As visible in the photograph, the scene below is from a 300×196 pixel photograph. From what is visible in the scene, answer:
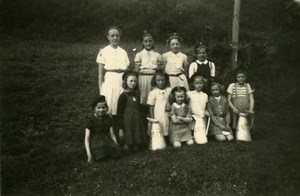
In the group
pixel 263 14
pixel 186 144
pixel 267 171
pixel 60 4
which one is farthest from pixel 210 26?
pixel 267 171

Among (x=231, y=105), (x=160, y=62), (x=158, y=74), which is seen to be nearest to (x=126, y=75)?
(x=158, y=74)

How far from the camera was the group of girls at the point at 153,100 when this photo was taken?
559 cm

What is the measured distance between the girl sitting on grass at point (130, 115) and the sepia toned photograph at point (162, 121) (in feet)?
0.05

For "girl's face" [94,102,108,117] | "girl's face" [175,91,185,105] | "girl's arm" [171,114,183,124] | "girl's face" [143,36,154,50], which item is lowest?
"girl's arm" [171,114,183,124]

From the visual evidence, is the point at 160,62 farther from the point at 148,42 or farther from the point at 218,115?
the point at 218,115

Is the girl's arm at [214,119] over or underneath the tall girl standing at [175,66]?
underneath

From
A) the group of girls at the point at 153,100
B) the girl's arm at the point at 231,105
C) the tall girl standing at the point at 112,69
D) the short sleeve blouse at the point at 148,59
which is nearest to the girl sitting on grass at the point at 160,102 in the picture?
the group of girls at the point at 153,100

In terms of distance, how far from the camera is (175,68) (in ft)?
21.0

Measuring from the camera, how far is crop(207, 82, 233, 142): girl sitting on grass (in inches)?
247

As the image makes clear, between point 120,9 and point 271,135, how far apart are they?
6.64 metres

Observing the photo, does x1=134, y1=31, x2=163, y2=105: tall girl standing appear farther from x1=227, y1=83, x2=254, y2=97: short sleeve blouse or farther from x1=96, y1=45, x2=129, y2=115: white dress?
x1=227, y1=83, x2=254, y2=97: short sleeve blouse

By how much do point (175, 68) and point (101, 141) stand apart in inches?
73.0

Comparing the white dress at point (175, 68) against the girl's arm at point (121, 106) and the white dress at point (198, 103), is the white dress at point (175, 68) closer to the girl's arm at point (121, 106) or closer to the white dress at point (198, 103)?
the white dress at point (198, 103)

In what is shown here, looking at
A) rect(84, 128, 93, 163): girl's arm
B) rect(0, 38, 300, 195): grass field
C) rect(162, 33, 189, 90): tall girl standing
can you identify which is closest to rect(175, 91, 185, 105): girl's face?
rect(162, 33, 189, 90): tall girl standing
